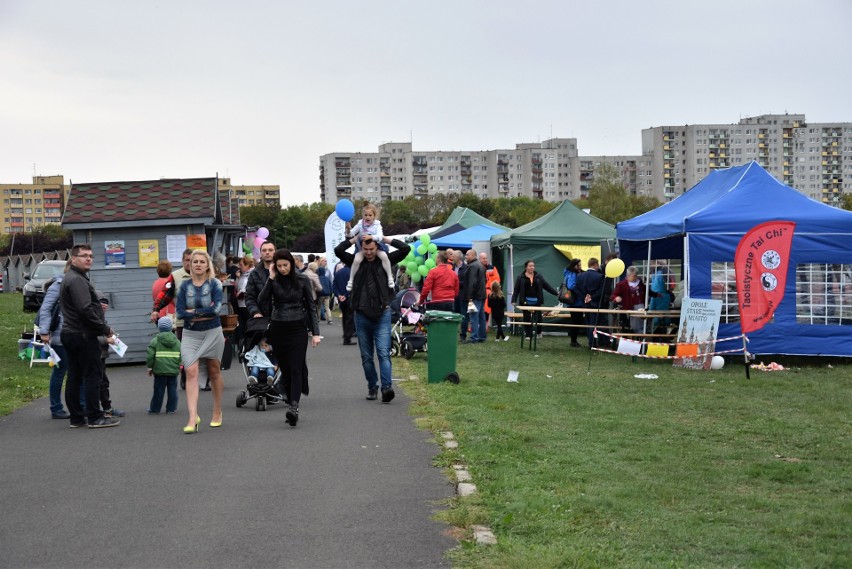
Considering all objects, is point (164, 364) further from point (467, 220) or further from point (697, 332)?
point (467, 220)

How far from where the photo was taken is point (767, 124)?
180 meters

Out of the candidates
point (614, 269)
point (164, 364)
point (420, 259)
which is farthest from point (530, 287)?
point (164, 364)

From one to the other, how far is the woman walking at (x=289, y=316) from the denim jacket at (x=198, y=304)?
25.4 inches

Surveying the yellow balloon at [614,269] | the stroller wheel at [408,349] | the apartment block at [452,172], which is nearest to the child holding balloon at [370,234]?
the stroller wheel at [408,349]

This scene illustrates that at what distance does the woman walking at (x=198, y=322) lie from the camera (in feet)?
34.8

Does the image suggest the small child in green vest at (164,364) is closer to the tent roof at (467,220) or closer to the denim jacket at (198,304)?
the denim jacket at (198,304)

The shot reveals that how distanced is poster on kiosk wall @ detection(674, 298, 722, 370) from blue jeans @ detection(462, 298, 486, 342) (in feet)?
20.9

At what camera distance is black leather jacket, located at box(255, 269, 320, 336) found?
36.7 feet

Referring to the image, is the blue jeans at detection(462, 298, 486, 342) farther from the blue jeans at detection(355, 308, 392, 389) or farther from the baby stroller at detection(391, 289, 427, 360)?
the blue jeans at detection(355, 308, 392, 389)

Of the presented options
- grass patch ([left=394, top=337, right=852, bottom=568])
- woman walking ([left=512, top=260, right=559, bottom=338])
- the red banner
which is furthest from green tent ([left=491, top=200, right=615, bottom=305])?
grass patch ([left=394, top=337, right=852, bottom=568])

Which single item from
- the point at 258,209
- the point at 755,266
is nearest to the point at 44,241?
the point at 258,209

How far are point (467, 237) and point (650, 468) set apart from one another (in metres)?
24.6

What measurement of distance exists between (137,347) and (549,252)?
1245 centimetres

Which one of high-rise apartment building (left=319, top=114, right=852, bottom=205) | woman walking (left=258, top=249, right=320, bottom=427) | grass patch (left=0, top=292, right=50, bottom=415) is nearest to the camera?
woman walking (left=258, top=249, right=320, bottom=427)
